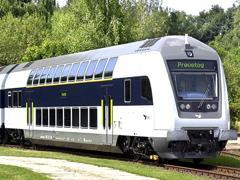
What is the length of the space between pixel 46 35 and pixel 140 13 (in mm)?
10987

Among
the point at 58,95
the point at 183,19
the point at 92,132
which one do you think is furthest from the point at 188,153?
the point at 183,19

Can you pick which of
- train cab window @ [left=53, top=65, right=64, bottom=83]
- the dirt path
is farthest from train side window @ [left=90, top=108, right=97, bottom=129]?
train cab window @ [left=53, top=65, right=64, bottom=83]

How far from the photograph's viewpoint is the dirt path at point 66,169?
16203 millimetres

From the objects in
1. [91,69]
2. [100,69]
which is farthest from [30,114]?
[100,69]

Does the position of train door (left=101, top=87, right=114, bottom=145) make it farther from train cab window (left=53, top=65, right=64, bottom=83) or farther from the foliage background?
the foliage background

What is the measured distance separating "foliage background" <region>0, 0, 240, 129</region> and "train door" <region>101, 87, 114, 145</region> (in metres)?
22.0

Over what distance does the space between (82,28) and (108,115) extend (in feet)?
77.3

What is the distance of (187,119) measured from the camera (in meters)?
19.3

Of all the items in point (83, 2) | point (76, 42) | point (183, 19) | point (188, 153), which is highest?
point (183, 19)

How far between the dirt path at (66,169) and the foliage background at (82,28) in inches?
974

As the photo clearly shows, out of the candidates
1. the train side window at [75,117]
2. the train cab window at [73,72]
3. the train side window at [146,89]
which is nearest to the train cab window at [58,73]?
the train cab window at [73,72]

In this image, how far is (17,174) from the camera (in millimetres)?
16328

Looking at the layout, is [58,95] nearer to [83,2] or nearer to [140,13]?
[83,2]

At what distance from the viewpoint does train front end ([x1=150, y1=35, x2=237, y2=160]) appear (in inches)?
762
